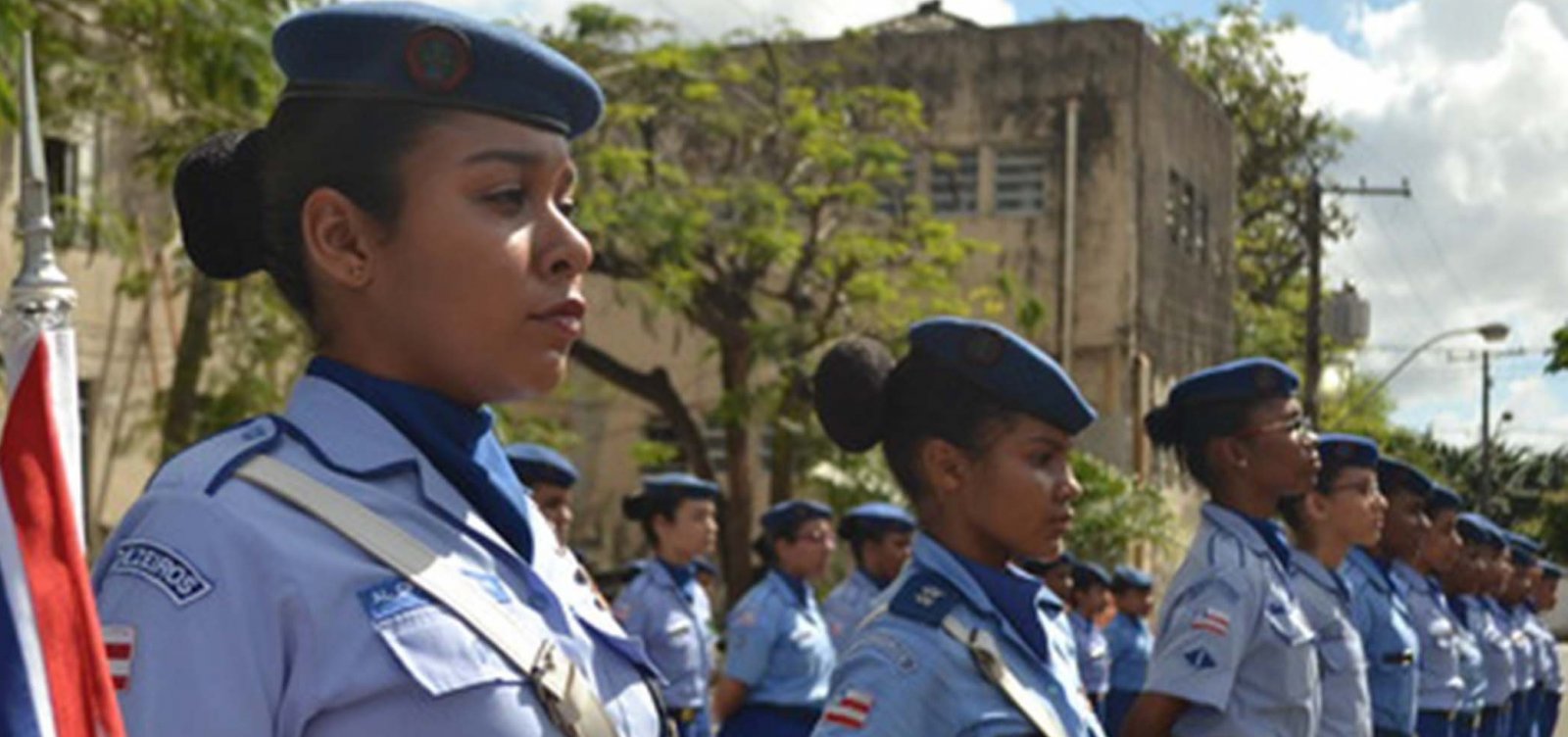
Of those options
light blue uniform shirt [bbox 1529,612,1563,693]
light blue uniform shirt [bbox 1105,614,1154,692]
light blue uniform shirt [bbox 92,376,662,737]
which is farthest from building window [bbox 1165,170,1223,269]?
light blue uniform shirt [bbox 92,376,662,737]

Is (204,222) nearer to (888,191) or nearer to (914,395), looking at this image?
(914,395)

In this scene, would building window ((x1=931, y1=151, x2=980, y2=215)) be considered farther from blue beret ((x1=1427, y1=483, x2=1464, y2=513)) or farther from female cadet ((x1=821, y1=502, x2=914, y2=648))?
blue beret ((x1=1427, y1=483, x2=1464, y2=513))

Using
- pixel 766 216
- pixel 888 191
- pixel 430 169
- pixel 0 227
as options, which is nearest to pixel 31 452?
pixel 430 169

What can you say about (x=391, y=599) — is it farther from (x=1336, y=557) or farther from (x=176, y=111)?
(x=176, y=111)

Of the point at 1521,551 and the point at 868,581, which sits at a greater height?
the point at 868,581

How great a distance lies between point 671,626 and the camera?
10742 millimetres

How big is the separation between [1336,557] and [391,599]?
5093mm

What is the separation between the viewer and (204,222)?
91.6 inches

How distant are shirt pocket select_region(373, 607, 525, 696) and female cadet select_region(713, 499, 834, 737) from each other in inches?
342

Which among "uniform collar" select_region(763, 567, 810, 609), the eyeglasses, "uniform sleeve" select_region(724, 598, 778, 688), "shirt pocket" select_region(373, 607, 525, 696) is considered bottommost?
"uniform sleeve" select_region(724, 598, 778, 688)

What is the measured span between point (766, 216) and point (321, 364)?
19837 millimetres

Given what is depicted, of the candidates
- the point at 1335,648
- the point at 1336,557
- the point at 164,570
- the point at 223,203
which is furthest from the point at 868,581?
the point at 164,570

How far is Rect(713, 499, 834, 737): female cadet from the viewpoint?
1086 centimetres

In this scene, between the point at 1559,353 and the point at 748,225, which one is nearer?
the point at 1559,353
